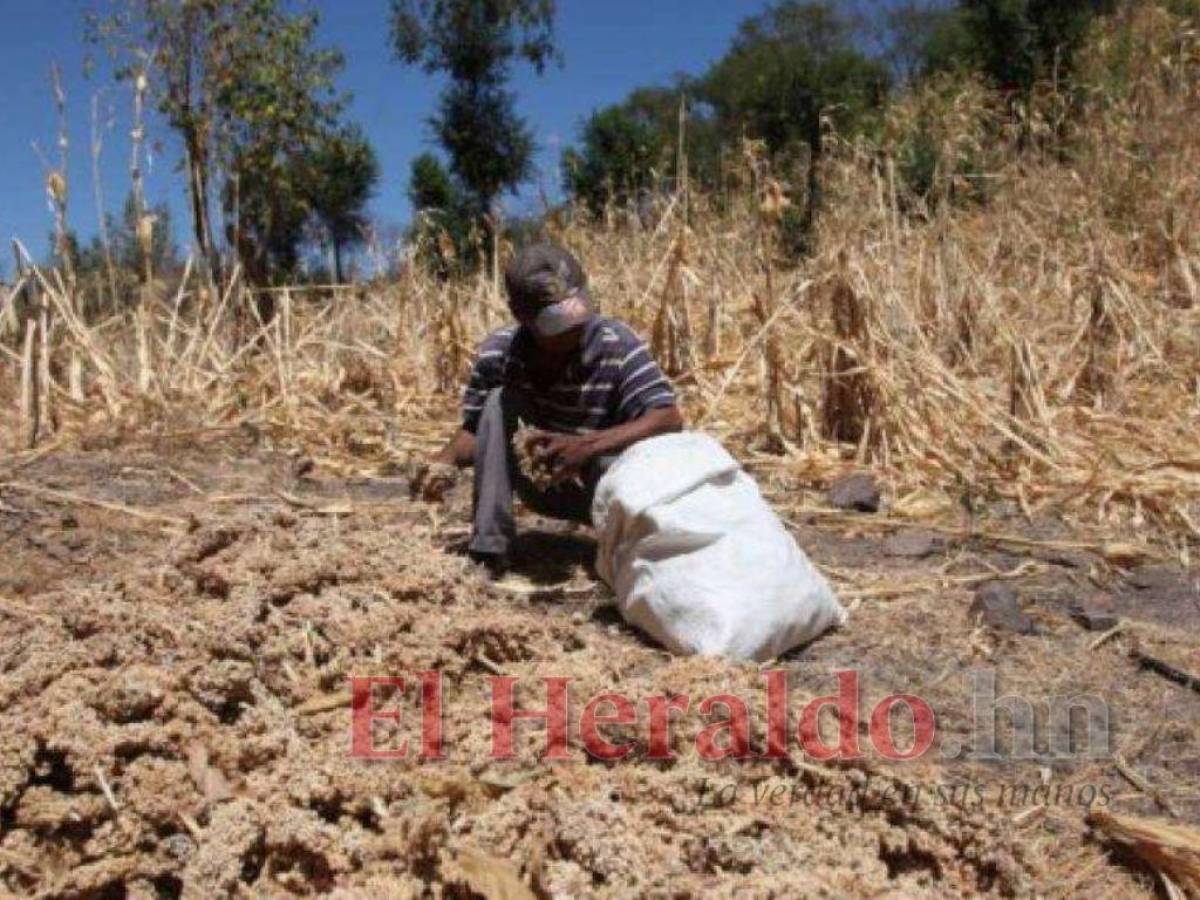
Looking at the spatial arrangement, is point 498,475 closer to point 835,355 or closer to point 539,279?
point 539,279

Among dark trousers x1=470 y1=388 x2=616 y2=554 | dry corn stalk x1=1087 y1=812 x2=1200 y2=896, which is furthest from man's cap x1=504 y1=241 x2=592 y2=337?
dry corn stalk x1=1087 y1=812 x2=1200 y2=896

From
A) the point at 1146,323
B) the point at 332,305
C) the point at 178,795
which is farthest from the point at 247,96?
the point at 178,795

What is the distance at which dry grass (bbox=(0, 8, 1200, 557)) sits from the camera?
3.91 meters

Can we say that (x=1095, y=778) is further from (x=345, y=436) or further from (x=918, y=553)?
(x=345, y=436)

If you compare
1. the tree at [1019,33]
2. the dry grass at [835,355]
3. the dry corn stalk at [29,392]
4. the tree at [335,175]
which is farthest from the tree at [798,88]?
the dry corn stalk at [29,392]

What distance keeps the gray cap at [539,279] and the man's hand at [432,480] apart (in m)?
0.56

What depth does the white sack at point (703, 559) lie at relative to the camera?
2.55 meters

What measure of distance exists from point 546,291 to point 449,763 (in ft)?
4.15

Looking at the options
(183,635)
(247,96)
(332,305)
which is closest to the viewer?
(183,635)

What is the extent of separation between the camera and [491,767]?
6.81 feet

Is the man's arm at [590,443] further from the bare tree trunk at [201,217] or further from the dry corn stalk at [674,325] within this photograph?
the bare tree trunk at [201,217]

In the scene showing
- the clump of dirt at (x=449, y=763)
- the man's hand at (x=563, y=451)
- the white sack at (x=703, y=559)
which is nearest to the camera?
the clump of dirt at (x=449, y=763)

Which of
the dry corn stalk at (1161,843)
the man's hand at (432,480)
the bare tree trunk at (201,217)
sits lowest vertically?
the dry corn stalk at (1161,843)

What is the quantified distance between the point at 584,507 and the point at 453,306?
2087 millimetres
